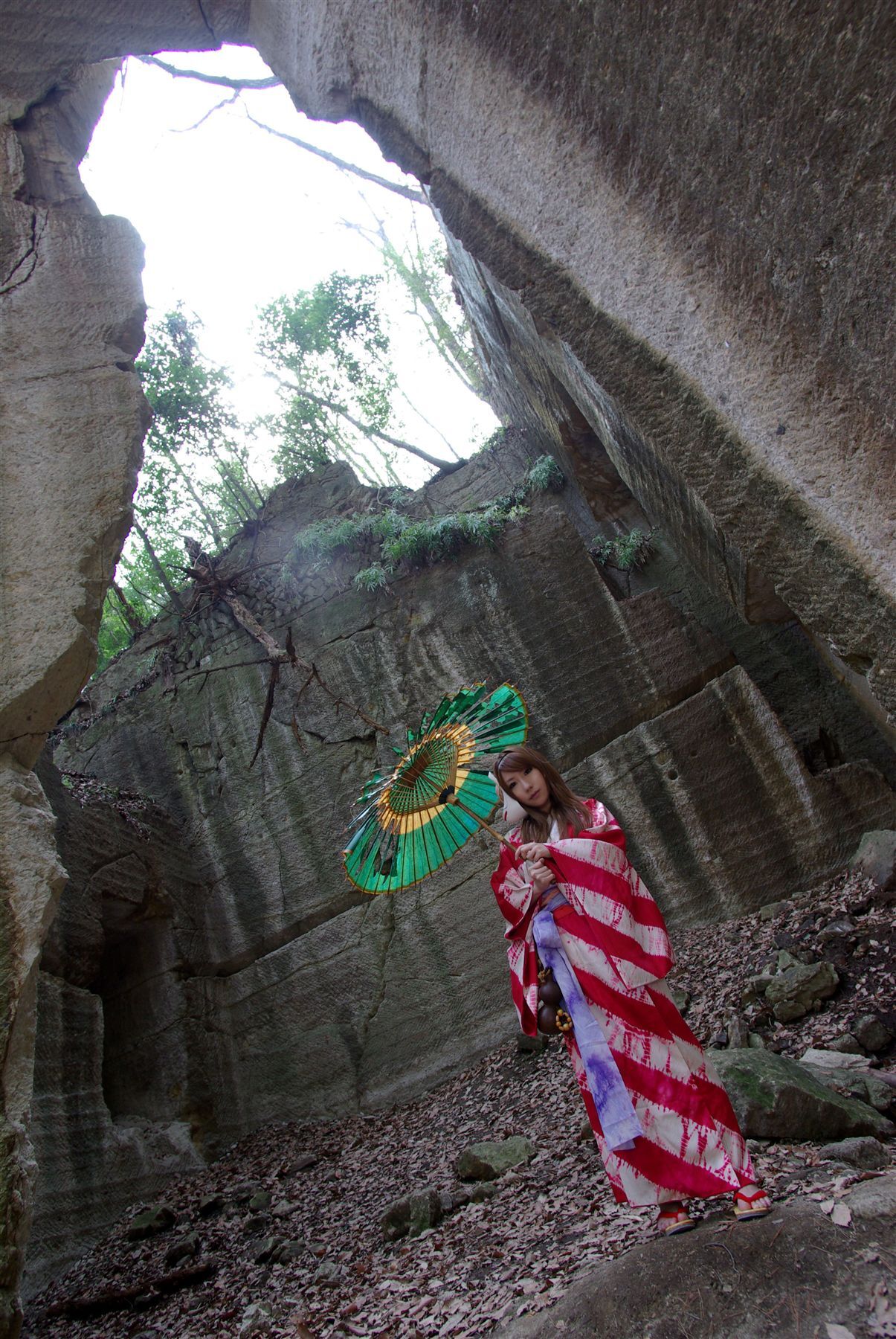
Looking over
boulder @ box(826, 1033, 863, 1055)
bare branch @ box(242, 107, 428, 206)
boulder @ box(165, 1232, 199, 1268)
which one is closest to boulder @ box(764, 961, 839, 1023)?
boulder @ box(826, 1033, 863, 1055)

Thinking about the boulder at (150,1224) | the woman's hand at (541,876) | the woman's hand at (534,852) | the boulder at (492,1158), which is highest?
the woman's hand at (534,852)

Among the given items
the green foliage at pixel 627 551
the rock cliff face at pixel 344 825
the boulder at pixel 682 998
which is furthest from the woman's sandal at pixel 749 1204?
the green foliage at pixel 627 551

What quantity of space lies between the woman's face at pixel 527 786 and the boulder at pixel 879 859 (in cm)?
335

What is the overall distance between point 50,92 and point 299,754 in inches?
211

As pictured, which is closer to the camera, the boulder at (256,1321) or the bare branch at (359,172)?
the boulder at (256,1321)

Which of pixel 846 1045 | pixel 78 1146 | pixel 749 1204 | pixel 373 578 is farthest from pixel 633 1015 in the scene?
pixel 373 578

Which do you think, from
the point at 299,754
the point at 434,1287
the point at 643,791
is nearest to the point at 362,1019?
the point at 299,754

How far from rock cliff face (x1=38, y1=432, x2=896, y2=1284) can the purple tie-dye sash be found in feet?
12.4

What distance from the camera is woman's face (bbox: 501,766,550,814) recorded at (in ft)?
10.6

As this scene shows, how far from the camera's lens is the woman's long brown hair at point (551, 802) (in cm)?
323

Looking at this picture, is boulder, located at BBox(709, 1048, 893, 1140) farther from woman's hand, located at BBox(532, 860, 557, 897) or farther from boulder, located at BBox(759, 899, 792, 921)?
boulder, located at BBox(759, 899, 792, 921)

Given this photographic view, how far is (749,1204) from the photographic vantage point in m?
2.52

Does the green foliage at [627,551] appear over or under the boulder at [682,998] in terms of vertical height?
over

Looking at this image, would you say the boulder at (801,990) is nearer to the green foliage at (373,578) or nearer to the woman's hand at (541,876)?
the woman's hand at (541,876)
